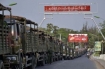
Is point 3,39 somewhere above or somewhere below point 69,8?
below

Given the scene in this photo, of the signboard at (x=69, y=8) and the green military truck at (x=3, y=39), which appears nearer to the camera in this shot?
the green military truck at (x=3, y=39)

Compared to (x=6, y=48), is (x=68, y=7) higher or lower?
higher

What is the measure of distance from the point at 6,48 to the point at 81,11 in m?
45.0

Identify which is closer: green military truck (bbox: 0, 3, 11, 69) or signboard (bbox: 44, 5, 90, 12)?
green military truck (bbox: 0, 3, 11, 69)

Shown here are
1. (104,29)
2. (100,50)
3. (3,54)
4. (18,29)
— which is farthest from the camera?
(104,29)

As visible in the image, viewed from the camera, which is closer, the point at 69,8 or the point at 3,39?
the point at 3,39

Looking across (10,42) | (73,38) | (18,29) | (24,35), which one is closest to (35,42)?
(24,35)

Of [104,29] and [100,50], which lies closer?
[100,50]

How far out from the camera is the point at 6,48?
1681cm

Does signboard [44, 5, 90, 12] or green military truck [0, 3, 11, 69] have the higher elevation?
signboard [44, 5, 90, 12]

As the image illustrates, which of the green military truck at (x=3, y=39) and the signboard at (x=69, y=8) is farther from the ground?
the signboard at (x=69, y=8)

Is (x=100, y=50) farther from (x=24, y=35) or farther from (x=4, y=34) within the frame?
(x=4, y=34)

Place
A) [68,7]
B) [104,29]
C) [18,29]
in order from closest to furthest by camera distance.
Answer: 1. [18,29]
2. [68,7]
3. [104,29]

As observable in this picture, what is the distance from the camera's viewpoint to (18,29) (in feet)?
65.7
